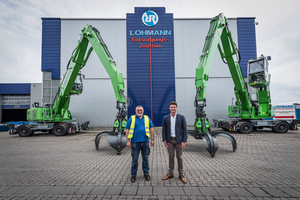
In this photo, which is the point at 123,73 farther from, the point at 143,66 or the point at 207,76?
the point at 207,76

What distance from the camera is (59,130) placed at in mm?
14922

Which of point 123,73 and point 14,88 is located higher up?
point 123,73

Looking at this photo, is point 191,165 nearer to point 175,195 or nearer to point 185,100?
point 175,195

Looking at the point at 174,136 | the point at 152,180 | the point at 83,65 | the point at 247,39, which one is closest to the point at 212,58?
the point at 174,136

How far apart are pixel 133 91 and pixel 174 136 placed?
1733 centimetres

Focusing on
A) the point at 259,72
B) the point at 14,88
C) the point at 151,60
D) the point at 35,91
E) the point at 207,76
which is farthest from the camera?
the point at 14,88

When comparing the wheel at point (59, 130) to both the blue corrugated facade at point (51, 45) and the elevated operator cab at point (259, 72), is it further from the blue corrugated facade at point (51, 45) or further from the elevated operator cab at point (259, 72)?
the elevated operator cab at point (259, 72)

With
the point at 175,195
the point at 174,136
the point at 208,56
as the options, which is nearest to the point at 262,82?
the point at 208,56

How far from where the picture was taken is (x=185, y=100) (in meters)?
21.4

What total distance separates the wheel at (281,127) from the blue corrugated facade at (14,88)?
37.4m

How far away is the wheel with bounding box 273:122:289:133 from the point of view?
49.6 ft

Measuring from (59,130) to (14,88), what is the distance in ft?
82.4

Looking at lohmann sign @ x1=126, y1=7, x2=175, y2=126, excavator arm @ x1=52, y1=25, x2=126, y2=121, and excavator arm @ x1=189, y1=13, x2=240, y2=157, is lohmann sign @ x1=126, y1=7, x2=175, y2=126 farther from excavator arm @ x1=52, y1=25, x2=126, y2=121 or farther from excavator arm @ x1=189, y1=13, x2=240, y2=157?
excavator arm @ x1=189, y1=13, x2=240, y2=157

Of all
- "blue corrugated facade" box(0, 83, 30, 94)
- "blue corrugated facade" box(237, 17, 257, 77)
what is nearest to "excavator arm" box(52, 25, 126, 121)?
"blue corrugated facade" box(237, 17, 257, 77)
